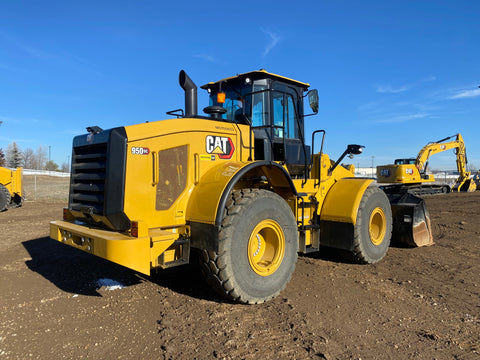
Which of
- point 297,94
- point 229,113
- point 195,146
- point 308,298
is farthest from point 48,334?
point 297,94

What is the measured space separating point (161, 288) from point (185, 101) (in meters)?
2.49

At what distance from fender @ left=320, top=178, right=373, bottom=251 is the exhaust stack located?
258 cm

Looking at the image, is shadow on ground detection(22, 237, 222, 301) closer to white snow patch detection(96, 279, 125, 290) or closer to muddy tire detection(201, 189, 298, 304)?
white snow patch detection(96, 279, 125, 290)

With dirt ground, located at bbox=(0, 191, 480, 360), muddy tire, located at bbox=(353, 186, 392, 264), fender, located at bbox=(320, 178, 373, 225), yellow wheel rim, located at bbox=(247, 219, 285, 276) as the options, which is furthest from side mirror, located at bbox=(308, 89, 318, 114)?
dirt ground, located at bbox=(0, 191, 480, 360)

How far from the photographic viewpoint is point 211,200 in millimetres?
3734

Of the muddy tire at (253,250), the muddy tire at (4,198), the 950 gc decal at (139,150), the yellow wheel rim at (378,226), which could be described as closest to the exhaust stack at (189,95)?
the 950 gc decal at (139,150)

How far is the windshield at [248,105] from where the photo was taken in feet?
16.2

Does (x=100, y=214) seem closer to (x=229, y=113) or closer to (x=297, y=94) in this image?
(x=229, y=113)

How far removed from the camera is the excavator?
17.7 metres

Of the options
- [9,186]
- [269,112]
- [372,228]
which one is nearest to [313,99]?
[269,112]

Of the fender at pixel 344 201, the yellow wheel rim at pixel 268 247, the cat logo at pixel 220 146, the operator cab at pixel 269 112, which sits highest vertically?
the operator cab at pixel 269 112

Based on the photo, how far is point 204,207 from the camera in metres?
3.77

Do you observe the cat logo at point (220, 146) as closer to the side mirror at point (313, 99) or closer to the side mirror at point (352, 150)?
the side mirror at point (313, 99)

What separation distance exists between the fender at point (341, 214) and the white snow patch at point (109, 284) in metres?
3.07
